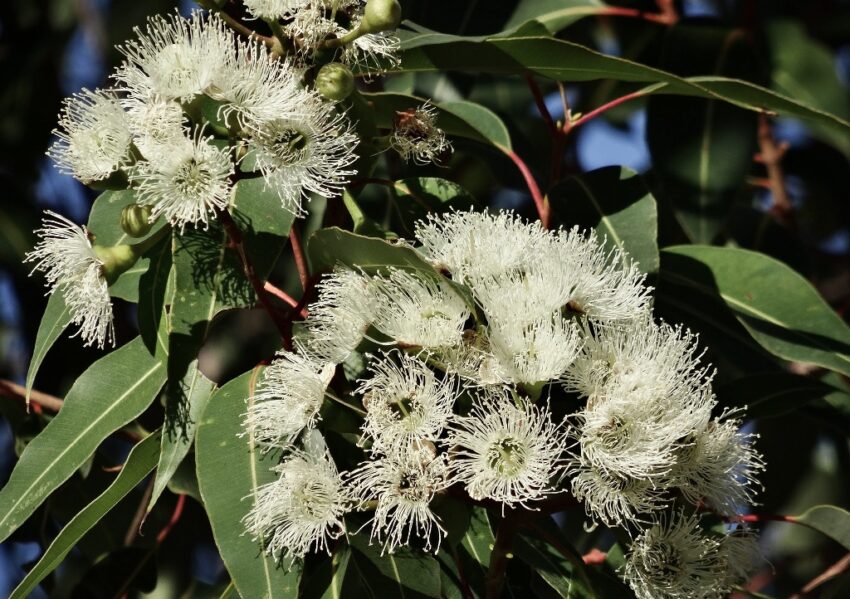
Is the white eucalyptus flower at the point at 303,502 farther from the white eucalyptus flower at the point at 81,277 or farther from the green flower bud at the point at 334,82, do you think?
the green flower bud at the point at 334,82

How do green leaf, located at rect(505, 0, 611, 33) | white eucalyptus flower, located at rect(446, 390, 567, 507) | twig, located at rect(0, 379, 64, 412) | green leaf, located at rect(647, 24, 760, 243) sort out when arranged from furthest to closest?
green leaf, located at rect(505, 0, 611, 33) → green leaf, located at rect(647, 24, 760, 243) → twig, located at rect(0, 379, 64, 412) → white eucalyptus flower, located at rect(446, 390, 567, 507)

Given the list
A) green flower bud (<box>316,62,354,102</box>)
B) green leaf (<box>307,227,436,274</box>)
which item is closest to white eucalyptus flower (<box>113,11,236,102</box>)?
green flower bud (<box>316,62,354,102</box>)

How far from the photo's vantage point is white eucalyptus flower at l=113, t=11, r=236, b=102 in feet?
4.18

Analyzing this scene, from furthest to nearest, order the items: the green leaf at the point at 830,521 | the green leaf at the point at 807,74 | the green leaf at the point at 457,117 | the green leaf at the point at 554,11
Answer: the green leaf at the point at 807,74
the green leaf at the point at 554,11
the green leaf at the point at 830,521
the green leaf at the point at 457,117

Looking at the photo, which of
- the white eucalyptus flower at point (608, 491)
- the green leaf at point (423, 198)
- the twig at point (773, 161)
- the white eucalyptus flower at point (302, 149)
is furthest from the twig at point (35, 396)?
the twig at point (773, 161)

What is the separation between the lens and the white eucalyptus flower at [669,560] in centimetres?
134

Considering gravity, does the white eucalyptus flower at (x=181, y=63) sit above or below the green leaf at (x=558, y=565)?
above

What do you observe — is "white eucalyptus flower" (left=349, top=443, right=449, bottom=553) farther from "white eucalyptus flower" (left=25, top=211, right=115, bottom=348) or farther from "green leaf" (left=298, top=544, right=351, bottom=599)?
"white eucalyptus flower" (left=25, top=211, right=115, bottom=348)

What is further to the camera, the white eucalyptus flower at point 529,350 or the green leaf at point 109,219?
the green leaf at point 109,219

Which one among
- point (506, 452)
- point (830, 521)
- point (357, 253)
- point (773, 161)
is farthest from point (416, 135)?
point (773, 161)

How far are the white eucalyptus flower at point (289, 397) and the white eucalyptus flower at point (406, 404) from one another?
58 mm

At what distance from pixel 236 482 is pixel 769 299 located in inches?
31.8

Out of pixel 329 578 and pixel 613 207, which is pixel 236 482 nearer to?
pixel 329 578

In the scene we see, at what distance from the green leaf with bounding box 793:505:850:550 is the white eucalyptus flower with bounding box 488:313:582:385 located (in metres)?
0.66
